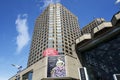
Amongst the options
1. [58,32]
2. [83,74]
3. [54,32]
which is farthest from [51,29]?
[83,74]

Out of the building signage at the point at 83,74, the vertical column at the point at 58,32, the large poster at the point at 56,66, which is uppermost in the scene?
the vertical column at the point at 58,32

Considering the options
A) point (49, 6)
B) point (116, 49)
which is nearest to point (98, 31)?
point (116, 49)

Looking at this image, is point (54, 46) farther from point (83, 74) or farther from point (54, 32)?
point (83, 74)

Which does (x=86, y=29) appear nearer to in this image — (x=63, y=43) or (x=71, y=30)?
(x=71, y=30)

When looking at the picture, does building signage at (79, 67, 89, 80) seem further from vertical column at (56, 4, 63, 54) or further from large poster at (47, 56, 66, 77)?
vertical column at (56, 4, 63, 54)

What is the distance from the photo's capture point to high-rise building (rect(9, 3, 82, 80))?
1148 inches

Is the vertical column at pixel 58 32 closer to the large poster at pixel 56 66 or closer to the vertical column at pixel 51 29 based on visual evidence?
the vertical column at pixel 51 29

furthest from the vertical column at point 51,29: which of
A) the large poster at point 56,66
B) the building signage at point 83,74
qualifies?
the building signage at point 83,74

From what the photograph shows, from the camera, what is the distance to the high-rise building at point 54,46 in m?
29.2

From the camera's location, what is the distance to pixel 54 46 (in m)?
85.9

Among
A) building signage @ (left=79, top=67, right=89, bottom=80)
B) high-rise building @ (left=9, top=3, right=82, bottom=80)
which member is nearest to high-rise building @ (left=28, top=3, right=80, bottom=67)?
high-rise building @ (left=9, top=3, right=82, bottom=80)

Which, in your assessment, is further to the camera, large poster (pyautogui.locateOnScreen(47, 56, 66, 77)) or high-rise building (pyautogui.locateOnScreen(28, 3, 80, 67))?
high-rise building (pyautogui.locateOnScreen(28, 3, 80, 67))

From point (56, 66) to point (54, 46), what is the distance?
56.6 metres

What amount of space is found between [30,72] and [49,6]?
88.7 metres
